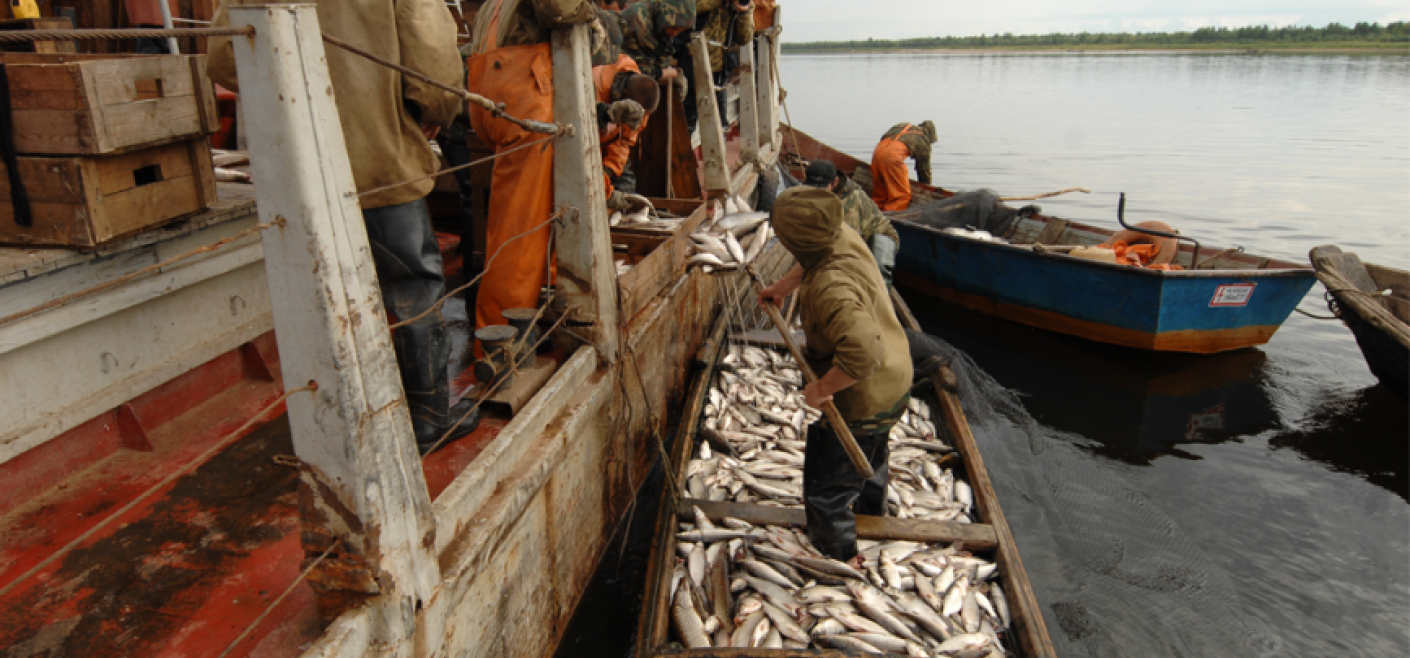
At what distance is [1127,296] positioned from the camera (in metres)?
9.02

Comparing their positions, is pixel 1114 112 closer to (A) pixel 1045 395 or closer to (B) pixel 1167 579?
(A) pixel 1045 395

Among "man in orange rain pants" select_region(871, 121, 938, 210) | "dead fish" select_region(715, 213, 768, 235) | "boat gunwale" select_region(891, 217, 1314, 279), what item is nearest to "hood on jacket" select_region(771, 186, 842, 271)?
"dead fish" select_region(715, 213, 768, 235)

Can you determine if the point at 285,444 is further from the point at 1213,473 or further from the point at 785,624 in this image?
the point at 1213,473

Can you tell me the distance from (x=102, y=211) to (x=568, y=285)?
2.15m

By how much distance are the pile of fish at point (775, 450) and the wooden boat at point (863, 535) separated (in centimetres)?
14

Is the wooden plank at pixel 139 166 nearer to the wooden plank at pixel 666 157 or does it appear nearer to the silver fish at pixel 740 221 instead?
the silver fish at pixel 740 221

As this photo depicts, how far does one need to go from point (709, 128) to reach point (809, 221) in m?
4.89

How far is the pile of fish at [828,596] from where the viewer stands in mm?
3799

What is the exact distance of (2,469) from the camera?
3.17m

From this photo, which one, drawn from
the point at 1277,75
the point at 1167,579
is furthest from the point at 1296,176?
the point at 1277,75

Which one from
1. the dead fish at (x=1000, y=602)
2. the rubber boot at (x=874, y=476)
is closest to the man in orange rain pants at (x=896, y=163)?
the rubber boot at (x=874, y=476)

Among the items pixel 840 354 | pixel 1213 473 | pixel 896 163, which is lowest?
pixel 1213 473

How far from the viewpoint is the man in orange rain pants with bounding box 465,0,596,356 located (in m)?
4.14

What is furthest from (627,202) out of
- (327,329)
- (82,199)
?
(327,329)
